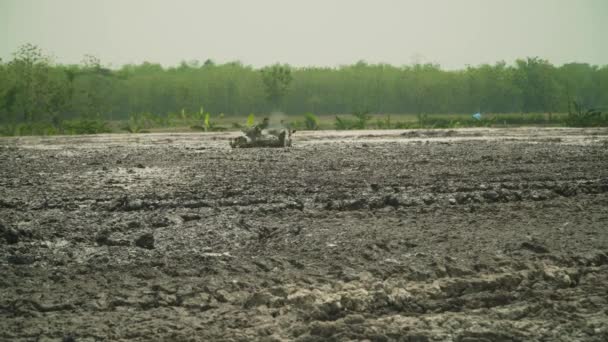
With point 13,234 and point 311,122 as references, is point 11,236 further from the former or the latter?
point 311,122

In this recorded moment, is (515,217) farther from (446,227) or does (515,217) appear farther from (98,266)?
(98,266)

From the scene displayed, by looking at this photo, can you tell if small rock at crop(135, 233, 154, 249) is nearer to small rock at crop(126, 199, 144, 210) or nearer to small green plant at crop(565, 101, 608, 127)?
small rock at crop(126, 199, 144, 210)

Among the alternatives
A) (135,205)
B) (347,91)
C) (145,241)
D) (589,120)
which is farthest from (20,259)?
(347,91)

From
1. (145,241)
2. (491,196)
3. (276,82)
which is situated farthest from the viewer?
(276,82)

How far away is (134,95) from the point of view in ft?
160

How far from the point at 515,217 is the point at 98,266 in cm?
391

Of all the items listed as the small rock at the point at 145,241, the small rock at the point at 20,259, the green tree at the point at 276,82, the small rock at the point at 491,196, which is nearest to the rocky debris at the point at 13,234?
the small rock at the point at 20,259

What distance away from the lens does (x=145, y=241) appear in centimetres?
559

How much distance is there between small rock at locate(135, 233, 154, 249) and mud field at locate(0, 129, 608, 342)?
1cm

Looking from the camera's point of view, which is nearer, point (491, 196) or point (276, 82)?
point (491, 196)

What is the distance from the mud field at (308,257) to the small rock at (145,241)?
14 millimetres

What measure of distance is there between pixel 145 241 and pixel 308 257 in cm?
146

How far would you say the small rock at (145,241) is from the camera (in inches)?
217

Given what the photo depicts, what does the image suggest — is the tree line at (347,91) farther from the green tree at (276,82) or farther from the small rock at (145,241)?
the small rock at (145,241)
